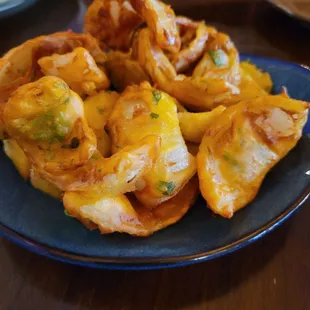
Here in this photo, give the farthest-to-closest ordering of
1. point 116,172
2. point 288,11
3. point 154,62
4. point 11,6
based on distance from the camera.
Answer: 1. point 11,6
2. point 288,11
3. point 154,62
4. point 116,172

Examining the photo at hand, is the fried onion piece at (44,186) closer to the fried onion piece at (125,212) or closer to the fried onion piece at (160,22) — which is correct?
the fried onion piece at (125,212)

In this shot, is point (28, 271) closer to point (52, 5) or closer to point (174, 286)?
point (174, 286)

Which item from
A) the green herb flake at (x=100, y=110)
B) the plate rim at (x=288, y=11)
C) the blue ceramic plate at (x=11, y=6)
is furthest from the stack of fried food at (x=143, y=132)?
the blue ceramic plate at (x=11, y=6)

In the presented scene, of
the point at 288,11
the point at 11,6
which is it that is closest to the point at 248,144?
the point at 288,11

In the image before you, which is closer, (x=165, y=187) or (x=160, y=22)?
(x=165, y=187)

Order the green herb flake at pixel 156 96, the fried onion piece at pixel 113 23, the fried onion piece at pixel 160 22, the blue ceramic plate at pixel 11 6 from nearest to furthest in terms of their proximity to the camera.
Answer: the green herb flake at pixel 156 96
the fried onion piece at pixel 160 22
the fried onion piece at pixel 113 23
the blue ceramic plate at pixel 11 6

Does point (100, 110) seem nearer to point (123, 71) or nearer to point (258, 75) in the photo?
point (123, 71)

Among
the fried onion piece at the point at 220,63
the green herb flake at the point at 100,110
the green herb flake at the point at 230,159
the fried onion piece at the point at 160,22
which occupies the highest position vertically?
the fried onion piece at the point at 160,22
